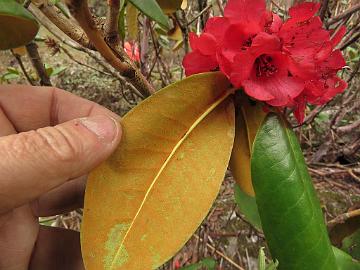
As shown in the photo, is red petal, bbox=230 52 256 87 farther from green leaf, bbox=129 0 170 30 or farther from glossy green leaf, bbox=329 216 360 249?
glossy green leaf, bbox=329 216 360 249

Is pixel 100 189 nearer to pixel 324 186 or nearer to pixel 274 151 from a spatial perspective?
pixel 274 151

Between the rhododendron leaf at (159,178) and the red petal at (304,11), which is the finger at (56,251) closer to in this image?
the rhododendron leaf at (159,178)

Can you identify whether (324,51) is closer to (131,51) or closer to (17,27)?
(17,27)

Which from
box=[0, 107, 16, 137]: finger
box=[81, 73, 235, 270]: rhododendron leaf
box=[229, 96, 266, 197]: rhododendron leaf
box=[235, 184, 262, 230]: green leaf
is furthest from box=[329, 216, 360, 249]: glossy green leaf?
box=[0, 107, 16, 137]: finger

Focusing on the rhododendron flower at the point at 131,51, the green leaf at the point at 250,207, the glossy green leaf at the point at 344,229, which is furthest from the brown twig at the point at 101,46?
the rhododendron flower at the point at 131,51

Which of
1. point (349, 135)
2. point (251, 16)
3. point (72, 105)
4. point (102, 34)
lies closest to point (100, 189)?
point (102, 34)

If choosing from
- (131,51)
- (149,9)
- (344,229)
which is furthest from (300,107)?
(131,51)
